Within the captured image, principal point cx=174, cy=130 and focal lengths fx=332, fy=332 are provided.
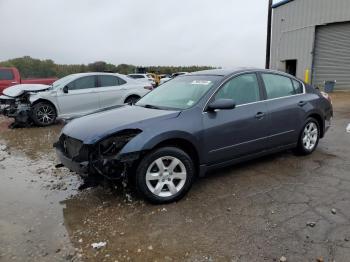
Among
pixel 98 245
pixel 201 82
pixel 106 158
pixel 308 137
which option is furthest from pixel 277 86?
pixel 98 245

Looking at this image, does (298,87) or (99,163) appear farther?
(298,87)

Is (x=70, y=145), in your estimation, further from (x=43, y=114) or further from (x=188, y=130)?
(x=43, y=114)

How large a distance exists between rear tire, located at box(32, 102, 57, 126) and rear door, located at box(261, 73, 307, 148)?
697cm

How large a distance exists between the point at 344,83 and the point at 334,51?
2.04m

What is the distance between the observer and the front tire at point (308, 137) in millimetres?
5537

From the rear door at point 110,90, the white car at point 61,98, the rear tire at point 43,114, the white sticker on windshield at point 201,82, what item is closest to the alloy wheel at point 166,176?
the white sticker on windshield at point 201,82

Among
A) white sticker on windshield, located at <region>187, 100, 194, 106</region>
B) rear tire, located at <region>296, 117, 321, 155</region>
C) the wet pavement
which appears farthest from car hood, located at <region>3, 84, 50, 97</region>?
rear tire, located at <region>296, 117, 321, 155</region>

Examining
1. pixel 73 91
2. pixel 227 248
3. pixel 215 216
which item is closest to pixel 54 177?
pixel 215 216

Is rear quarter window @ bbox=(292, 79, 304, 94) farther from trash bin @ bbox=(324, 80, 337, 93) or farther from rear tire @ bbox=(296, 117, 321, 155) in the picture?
trash bin @ bbox=(324, 80, 337, 93)

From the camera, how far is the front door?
14.0 ft

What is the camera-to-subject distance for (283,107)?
5098 millimetres

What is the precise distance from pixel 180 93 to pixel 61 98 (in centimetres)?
614

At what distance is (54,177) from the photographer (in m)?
5.12

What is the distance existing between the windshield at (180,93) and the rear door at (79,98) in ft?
17.4
